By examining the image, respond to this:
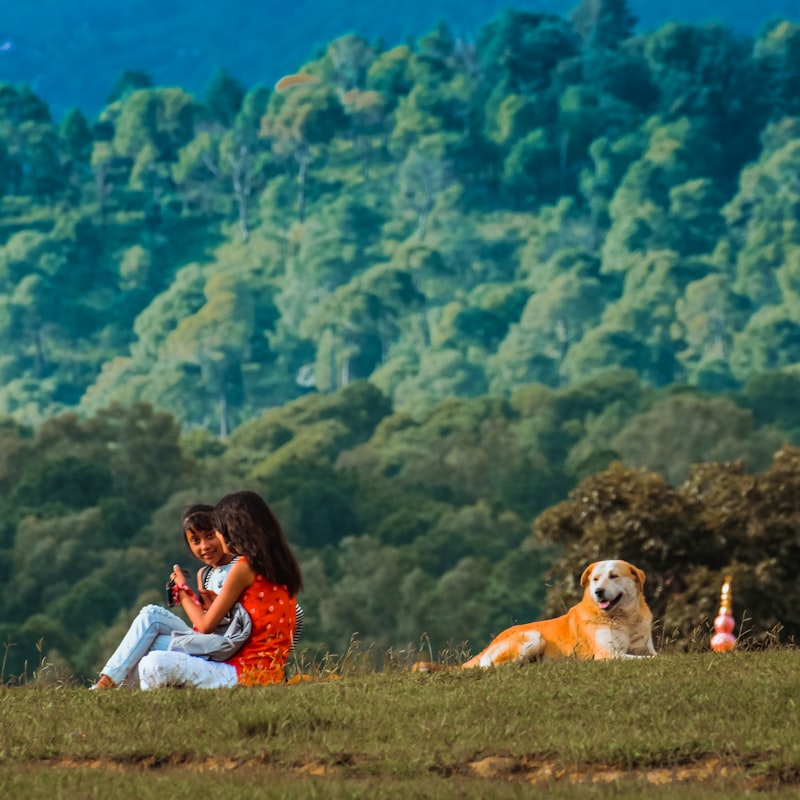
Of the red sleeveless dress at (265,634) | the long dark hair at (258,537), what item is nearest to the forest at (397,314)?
the red sleeveless dress at (265,634)

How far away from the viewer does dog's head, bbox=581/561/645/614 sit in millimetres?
11008

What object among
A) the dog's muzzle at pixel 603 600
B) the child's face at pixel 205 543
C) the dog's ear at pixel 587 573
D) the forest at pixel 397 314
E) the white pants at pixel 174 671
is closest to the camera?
the white pants at pixel 174 671

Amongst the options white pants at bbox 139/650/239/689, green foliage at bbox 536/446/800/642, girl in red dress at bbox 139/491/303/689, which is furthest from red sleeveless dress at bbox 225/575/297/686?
green foliage at bbox 536/446/800/642

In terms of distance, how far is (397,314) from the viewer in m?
162

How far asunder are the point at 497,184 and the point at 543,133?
909cm

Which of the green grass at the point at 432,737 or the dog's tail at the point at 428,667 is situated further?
the dog's tail at the point at 428,667

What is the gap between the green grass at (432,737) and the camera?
7773 mm

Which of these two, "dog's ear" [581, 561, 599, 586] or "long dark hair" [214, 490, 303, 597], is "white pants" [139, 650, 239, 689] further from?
"dog's ear" [581, 561, 599, 586]

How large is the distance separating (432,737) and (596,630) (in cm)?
283

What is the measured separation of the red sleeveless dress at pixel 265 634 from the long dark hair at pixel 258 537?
2.7 inches

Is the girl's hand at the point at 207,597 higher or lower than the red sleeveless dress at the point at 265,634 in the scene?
higher

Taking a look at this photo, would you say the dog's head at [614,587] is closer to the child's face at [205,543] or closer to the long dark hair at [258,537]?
the long dark hair at [258,537]

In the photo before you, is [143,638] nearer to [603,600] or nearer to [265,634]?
[265,634]

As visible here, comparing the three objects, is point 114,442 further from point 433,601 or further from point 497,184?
point 497,184
